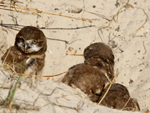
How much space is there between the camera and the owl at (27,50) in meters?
4.76

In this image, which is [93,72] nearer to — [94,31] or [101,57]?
[101,57]

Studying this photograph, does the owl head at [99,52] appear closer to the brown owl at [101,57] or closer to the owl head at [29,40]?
the brown owl at [101,57]

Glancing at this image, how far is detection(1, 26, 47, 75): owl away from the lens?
Result: 4.76 m

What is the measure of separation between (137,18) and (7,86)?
4.12 m

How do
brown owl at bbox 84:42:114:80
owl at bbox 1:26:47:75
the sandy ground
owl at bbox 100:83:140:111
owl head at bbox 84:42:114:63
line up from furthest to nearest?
the sandy ground → owl head at bbox 84:42:114:63 → brown owl at bbox 84:42:114:80 → owl at bbox 1:26:47:75 → owl at bbox 100:83:140:111

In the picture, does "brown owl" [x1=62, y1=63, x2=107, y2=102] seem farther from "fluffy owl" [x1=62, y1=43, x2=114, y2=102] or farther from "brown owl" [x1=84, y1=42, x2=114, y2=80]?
"brown owl" [x1=84, y1=42, x2=114, y2=80]

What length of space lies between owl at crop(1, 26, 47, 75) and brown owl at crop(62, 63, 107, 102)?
76 centimetres

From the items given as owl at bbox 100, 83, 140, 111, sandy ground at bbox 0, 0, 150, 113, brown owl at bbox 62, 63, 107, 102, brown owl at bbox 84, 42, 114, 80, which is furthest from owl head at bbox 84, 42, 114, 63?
owl at bbox 100, 83, 140, 111

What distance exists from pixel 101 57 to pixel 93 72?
76cm

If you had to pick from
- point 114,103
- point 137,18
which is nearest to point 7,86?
point 114,103

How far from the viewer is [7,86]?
332cm

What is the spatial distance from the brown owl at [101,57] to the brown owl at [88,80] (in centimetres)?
34

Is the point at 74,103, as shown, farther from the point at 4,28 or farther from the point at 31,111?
the point at 4,28

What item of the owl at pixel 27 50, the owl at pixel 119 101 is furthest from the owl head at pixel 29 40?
the owl at pixel 119 101
